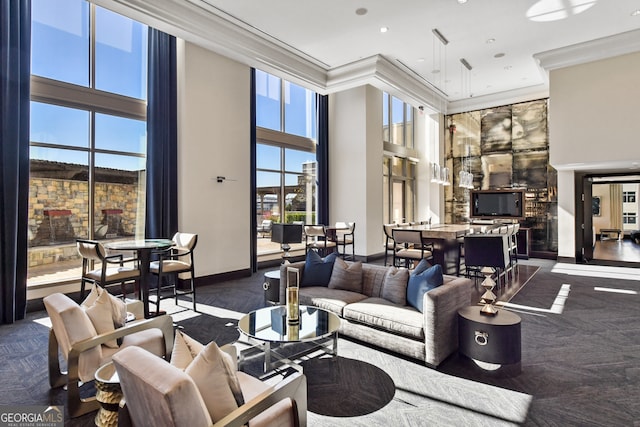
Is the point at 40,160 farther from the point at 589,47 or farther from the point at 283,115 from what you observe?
the point at 589,47

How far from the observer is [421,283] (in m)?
3.33

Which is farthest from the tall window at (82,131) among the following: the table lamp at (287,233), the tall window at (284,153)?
the tall window at (284,153)

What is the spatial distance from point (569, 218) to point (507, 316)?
7.29 metres

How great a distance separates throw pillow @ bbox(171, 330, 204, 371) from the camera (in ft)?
5.23

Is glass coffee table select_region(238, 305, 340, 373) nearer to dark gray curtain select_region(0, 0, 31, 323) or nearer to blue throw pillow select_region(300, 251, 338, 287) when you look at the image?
blue throw pillow select_region(300, 251, 338, 287)

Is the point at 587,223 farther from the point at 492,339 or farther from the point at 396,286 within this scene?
the point at 492,339

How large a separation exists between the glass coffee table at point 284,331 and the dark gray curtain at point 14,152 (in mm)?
3364

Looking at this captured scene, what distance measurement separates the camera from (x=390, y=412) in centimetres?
239

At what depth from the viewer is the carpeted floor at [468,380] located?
7.71 feet

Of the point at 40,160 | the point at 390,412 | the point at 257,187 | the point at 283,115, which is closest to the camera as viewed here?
the point at 390,412

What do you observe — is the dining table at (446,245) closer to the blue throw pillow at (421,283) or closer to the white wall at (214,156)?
the blue throw pillow at (421,283)

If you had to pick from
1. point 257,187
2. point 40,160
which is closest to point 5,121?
point 40,160

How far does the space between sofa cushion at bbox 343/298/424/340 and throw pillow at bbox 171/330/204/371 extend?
6.41 feet

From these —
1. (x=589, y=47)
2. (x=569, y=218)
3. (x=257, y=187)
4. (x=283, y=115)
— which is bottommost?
(x=569, y=218)
